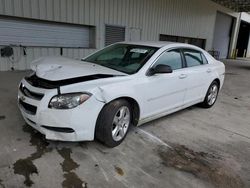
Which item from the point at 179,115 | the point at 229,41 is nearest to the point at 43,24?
the point at 179,115

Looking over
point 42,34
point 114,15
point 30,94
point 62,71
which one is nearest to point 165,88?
point 62,71

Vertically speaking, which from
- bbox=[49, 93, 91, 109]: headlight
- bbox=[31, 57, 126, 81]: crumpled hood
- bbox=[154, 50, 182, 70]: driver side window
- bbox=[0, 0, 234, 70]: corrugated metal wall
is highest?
bbox=[0, 0, 234, 70]: corrugated metal wall

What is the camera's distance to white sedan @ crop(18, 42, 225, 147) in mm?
2562

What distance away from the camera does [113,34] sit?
A: 10750mm

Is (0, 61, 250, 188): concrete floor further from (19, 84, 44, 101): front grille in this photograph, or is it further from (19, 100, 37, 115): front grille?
(19, 84, 44, 101): front grille

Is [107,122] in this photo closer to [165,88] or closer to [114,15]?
[165,88]

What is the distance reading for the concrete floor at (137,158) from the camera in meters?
2.37

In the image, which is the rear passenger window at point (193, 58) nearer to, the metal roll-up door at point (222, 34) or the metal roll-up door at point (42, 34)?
the metal roll-up door at point (42, 34)

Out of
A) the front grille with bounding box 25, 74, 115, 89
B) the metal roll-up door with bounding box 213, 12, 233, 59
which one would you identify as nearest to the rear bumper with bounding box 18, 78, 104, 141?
the front grille with bounding box 25, 74, 115, 89

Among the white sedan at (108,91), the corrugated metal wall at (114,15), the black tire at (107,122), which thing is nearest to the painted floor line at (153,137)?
the white sedan at (108,91)

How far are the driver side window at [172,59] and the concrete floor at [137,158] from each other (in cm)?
102

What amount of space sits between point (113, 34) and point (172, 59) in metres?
7.40

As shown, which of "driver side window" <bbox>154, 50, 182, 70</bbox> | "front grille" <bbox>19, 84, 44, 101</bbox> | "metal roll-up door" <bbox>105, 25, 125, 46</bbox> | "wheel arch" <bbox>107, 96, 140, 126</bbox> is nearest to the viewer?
"front grille" <bbox>19, 84, 44, 101</bbox>

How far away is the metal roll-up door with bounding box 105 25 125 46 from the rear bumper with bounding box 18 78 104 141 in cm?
820
